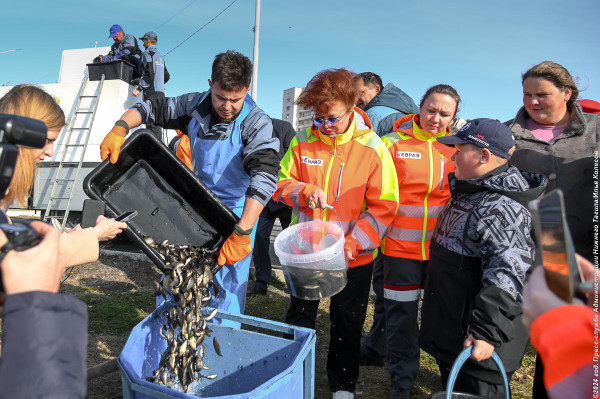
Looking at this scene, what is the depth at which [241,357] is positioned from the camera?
2529 mm

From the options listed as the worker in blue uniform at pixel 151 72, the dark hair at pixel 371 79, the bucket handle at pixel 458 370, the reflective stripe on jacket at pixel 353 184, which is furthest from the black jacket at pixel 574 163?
the worker in blue uniform at pixel 151 72

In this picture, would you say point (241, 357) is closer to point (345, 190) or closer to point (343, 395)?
point (343, 395)

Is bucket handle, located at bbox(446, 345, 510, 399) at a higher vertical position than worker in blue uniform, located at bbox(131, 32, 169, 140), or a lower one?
lower

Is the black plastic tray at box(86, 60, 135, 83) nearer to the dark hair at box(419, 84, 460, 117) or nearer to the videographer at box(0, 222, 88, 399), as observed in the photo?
the dark hair at box(419, 84, 460, 117)

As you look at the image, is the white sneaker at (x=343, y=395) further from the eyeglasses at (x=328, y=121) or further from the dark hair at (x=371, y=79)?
the dark hair at (x=371, y=79)

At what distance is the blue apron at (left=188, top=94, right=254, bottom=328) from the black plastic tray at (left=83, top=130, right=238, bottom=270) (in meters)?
0.21

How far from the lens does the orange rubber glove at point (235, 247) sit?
284 centimetres

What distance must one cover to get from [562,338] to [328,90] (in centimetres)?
236

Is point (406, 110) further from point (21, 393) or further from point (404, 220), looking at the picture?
point (21, 393)

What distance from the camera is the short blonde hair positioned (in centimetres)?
188

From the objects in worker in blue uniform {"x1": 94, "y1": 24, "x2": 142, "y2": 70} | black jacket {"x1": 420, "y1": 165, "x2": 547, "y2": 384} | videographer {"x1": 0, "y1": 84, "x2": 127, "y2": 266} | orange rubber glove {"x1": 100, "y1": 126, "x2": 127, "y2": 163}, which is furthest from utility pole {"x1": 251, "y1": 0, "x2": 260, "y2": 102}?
videographer {"x1": 0, "y1": 84, "x2": 127, "y2": 266}

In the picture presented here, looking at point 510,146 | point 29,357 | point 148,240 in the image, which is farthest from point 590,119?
point 29,357

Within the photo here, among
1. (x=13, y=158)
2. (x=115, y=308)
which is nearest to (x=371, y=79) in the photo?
(x=115, y=308)

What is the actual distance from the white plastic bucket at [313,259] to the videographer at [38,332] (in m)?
1.59
